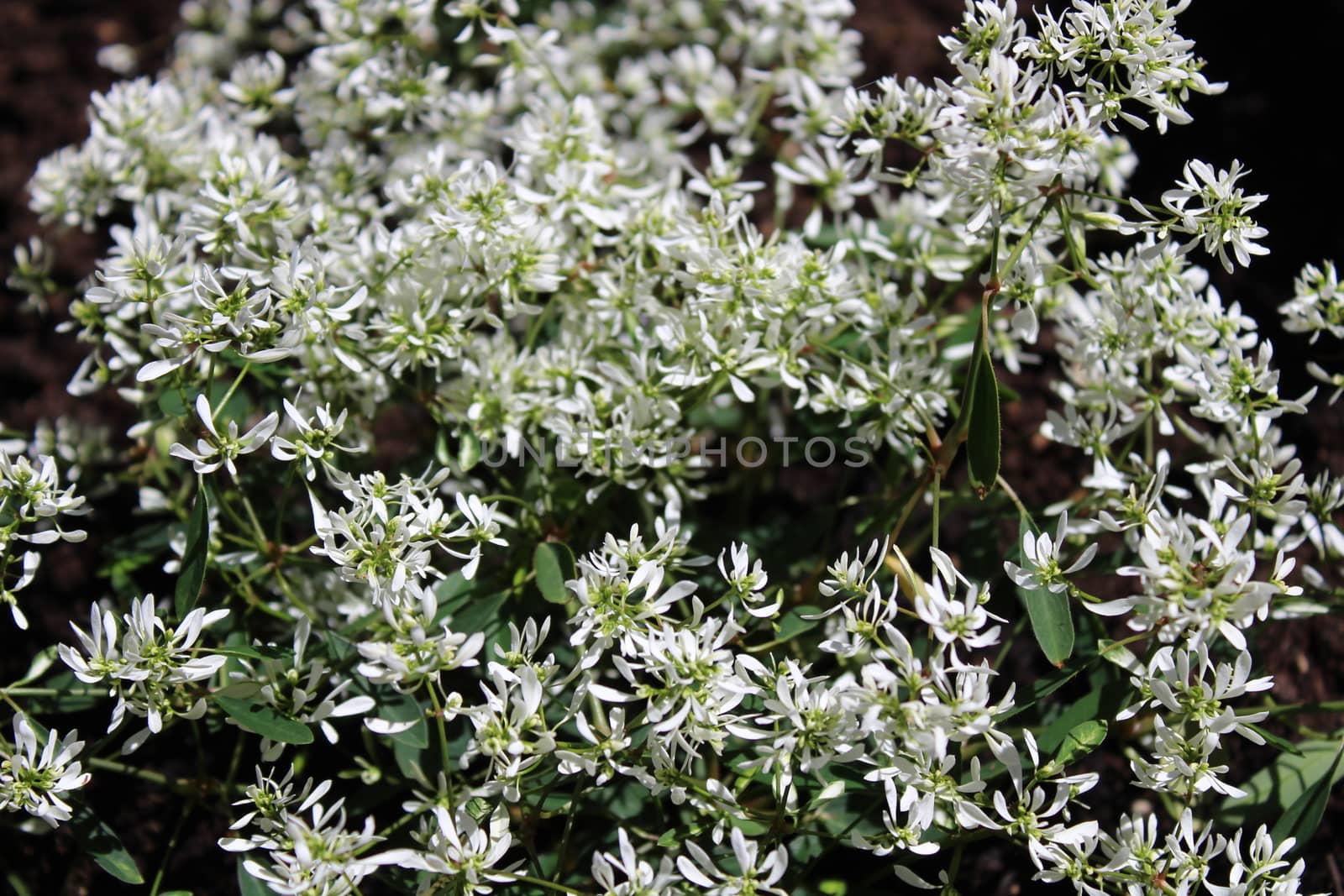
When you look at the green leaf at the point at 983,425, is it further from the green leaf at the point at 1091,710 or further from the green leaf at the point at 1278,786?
the green leaf at the point at 1278,786

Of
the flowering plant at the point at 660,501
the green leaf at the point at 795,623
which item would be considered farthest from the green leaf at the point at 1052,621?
the green leaf at the point at 795,623

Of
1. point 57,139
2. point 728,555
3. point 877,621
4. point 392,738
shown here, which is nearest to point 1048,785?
point 877,621

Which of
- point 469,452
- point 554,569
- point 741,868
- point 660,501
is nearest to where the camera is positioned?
point 741,868

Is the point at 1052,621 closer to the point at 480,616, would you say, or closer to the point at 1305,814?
the point at 1305,814

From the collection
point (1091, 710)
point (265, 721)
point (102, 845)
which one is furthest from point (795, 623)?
point (102, 845)

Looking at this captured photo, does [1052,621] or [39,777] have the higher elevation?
[1052,621]

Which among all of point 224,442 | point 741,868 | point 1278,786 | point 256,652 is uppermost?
point 224,442

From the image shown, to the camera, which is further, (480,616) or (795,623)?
(480,616)

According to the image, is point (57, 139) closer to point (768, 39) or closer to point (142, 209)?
point (142, 209)
